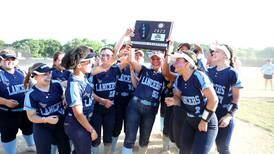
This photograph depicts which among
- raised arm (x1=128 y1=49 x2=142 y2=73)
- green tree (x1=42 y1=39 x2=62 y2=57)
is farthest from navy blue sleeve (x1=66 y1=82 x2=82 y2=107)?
green tree (x1=42 y1=39 x2=62 y2=57)

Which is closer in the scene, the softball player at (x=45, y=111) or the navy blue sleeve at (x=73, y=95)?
the navy blue sleeve at (x=73, y=95)

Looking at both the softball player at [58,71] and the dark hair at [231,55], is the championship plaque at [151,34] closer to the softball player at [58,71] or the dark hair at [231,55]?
the dark hair at [231,55]

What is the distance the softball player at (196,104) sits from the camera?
4.40 m

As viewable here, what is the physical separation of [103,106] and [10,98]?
1510mm

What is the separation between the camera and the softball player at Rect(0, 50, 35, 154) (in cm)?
557

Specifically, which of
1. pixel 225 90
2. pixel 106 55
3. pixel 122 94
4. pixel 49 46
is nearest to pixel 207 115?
pixel 225 90

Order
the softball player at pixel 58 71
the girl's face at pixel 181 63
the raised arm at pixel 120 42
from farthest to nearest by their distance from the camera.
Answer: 1. the softball player at pixel 58 71
2. the raised arm at pixel 120 42
3. the girl's face at pixel 181 63

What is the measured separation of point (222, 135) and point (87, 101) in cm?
206

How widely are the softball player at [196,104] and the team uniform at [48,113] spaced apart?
166cm

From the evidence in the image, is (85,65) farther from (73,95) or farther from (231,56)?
(231,56)

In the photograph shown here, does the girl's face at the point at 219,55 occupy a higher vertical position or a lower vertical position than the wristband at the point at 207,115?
higher

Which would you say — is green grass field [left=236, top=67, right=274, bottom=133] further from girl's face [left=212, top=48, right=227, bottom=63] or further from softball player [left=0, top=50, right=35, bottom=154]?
softball player [left=0, top=50, right=35, bottom=154]

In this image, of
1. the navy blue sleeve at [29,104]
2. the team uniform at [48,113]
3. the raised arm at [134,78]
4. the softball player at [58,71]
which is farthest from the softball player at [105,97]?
the navy blue sleeve at [29,104]

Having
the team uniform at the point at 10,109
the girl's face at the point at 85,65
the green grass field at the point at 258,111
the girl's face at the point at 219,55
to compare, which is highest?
the girl's face at the point at 219,55
